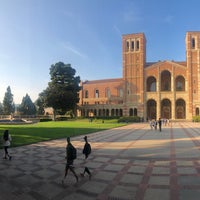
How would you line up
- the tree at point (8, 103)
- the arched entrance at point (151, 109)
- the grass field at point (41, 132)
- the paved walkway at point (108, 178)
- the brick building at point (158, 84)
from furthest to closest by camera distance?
1. the tree at point (8, 103)
2. the arched entrance at point (151, 109)
3. the brick building at point (158, 84)
4. the grass field at point (41, 132)
5. the paved walkway at point (108, 178)

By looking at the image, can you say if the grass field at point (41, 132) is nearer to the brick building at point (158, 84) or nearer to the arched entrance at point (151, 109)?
the brick building at point (158, 84)

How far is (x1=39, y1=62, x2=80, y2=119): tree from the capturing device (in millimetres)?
60812

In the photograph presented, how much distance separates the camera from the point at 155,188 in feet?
21.7

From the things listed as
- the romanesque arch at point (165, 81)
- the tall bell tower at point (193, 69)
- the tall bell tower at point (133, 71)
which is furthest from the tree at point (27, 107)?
the tall bell tower at point (193, 69)

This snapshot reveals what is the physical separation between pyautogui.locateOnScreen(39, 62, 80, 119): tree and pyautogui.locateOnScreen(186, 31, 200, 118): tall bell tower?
29.2 m

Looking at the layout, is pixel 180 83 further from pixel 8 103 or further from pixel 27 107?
pixel 8 103

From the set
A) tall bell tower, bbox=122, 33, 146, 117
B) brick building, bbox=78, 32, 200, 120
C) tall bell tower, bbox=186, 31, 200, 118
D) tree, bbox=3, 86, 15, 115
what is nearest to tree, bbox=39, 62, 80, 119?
brick building, bbox=78, 32, 200, 120

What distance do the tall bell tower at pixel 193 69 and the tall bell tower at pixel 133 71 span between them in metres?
11.4

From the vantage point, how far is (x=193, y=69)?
59.2 meters

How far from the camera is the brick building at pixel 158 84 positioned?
193ft

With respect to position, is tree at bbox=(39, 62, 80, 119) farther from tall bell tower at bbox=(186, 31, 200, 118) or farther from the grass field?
tall bell tower at bbox=(186, 31, 200, 118)

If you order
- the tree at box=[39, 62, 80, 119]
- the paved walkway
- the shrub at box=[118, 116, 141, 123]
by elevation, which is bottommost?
the paved walkway

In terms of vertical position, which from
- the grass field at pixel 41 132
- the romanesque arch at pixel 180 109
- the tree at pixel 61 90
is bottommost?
the grass field at pixel 41 132

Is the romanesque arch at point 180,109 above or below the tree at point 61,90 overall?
below
